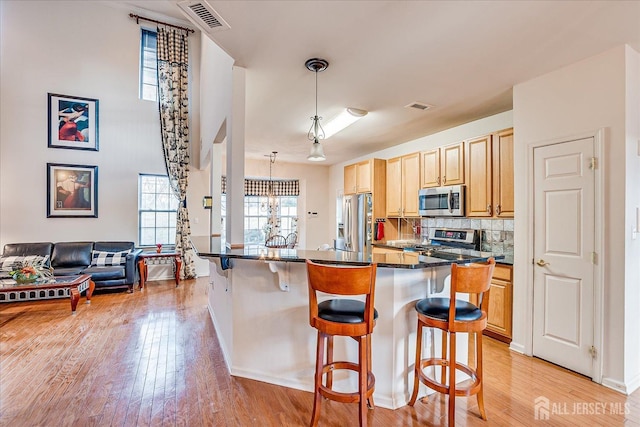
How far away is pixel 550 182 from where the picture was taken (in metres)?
2.58

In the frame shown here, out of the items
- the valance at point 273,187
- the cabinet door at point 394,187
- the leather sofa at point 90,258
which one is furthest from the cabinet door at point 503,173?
the leather sofa at point 90,258

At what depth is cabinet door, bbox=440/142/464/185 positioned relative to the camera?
146 inches

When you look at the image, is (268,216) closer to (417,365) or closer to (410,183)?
(410,183)

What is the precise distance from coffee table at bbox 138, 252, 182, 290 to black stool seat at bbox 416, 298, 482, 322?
16.3ft

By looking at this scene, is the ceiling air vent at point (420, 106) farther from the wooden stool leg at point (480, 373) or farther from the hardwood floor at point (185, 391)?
the hardwood floor at point (185, 391)

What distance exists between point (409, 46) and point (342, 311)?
6.45ft

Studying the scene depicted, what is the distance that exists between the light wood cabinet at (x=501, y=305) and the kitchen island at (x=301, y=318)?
0.98 meters

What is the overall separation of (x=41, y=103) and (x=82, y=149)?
93cm

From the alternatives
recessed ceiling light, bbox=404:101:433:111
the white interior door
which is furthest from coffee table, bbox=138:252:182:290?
the white interior door

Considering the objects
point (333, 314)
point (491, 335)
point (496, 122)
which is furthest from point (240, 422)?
point (496, 122)

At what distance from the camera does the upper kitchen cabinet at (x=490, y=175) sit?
314 centimetres

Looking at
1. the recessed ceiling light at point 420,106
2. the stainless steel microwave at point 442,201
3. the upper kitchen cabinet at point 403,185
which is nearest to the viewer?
the recessed ceiling light at point 420,106

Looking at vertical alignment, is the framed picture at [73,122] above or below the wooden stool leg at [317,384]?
above

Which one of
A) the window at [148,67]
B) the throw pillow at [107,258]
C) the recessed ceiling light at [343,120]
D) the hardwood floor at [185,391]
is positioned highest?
the window at [148,67]
